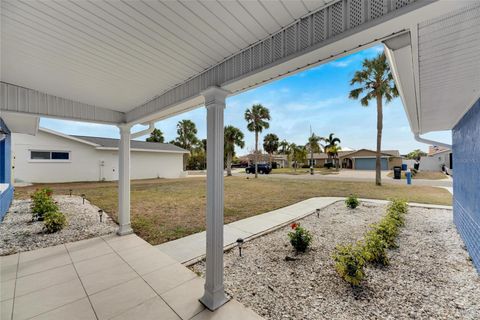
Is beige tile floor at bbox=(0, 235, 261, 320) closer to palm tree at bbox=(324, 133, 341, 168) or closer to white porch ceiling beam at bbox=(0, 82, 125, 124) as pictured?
white porch ceiling beam at bbox=(0, 82, 125, 124)

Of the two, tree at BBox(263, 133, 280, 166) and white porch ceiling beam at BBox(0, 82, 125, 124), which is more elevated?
tree at BBox(263, 133, 280, 166)

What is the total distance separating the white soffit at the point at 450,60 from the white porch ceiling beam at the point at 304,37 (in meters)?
0.49

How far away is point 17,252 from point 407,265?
7211mm

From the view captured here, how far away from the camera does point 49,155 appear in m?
12.7

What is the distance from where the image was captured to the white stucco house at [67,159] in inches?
463

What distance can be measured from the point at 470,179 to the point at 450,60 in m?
3.16

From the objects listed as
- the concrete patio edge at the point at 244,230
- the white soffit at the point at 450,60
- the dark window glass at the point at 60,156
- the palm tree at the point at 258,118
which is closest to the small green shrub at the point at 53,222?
the concrete patio edge at the point at 244,230

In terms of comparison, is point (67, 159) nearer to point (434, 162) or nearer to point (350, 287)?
point (350, 287)

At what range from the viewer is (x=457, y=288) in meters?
2.79

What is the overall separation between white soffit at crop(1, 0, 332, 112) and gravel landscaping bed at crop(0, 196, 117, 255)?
3.34m

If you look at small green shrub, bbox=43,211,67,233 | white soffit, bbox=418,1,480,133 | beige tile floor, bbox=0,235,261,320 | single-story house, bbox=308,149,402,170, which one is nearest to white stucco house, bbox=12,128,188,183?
small green shrub, bbox=43,211,67,233

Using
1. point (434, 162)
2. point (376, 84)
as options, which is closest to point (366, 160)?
point (434, 162)

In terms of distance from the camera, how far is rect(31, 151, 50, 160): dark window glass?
1209cm

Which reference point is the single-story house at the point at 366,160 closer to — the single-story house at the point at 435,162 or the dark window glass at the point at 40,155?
the single-story house at the point at 435,162
